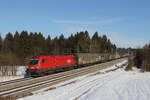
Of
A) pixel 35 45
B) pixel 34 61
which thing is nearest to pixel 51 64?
pixel 34 61

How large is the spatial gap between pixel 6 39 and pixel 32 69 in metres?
81.4

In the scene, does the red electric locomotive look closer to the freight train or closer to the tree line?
the freight train

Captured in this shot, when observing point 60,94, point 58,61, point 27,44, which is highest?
point 27,44

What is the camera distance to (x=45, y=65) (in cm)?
2905

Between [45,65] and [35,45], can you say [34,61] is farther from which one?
[35,45]

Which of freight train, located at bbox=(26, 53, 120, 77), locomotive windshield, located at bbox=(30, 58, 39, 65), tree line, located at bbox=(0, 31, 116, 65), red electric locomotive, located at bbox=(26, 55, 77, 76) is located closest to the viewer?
red electric locomotive, located at bbox=(26, 55, 77, 76)

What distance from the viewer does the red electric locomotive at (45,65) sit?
1092 inches

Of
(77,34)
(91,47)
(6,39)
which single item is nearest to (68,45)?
(77,34)

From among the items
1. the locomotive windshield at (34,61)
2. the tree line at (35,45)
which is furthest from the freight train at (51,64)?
the tree line at (35,45)

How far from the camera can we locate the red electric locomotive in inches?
1092

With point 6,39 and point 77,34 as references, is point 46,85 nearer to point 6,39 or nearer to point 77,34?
point 6,39

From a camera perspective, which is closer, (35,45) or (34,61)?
(34,61)

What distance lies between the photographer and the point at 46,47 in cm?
11012

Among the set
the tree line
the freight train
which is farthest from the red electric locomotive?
the tree line
